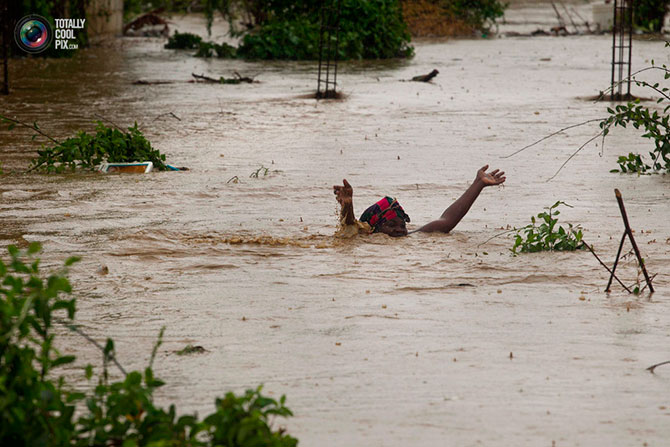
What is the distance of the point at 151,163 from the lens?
420 inches

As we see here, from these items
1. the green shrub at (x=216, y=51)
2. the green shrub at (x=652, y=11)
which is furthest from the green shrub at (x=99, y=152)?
the green shrub at (x=652, y=11)

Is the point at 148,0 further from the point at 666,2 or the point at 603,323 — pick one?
the point at 603,323

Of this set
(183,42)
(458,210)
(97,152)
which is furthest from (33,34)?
(458,210)

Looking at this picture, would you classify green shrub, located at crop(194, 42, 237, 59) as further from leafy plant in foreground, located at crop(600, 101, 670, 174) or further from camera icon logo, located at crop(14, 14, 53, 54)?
leafy plant in foreground, located at crop(600, 101, 670, 174)

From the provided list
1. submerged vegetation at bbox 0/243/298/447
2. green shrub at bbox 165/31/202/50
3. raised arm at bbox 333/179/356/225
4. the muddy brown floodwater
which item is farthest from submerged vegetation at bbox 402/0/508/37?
submerged vegetation at bbox 0/243/298/447

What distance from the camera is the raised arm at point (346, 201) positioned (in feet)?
24.4

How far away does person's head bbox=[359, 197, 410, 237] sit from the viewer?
25.4ft

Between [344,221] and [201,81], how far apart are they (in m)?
13.2

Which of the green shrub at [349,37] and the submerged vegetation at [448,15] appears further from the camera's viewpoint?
the submerged vegetation at [448,15]

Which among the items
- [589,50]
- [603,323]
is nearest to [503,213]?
[603,323]

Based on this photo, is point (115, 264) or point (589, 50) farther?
point (589, 50)

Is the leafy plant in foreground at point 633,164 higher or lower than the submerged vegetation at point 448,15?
lower

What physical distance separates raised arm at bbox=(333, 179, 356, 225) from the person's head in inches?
9.9

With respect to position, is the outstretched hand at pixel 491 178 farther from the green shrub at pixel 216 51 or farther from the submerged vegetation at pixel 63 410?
the green shrub at pixel 216 51
